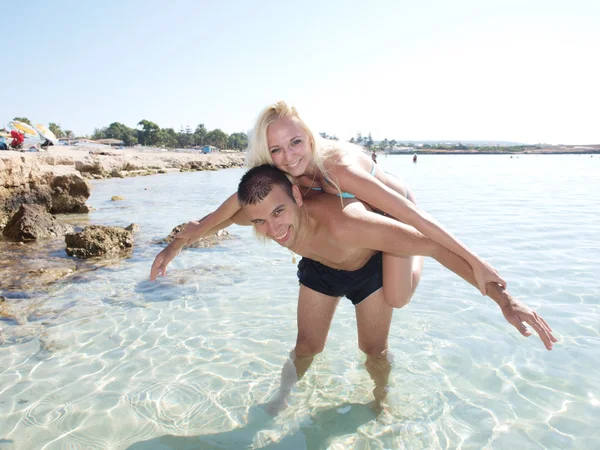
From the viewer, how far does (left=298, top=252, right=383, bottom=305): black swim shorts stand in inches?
143

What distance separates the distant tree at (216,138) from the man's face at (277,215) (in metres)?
120

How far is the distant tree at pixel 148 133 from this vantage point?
333 feet

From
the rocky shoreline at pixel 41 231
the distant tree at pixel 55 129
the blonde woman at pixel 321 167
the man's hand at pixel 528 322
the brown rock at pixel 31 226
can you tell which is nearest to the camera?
the man's hand at pixel 528 322

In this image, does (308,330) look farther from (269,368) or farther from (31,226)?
(31,226)

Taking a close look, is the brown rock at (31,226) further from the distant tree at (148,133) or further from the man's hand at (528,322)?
the distant tree at (148,133)

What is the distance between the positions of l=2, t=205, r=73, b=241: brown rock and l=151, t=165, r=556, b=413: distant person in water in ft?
23.0

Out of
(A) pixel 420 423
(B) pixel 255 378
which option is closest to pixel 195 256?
(B) pixel 255 378

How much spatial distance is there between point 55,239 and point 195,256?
11.0 feet

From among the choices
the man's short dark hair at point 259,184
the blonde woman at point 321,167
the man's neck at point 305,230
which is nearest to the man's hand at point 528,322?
the blonde woman at point 321,167

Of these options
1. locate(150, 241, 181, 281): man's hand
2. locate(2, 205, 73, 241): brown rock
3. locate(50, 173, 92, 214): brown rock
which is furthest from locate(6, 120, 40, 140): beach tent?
locate(150, 241, 181, 281): man's hand

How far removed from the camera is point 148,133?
335 ft

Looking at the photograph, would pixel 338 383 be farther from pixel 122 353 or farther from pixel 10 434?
pixel 10 434

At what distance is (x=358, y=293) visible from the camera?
3725 mm

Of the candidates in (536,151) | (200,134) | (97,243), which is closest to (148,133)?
(200,134)
